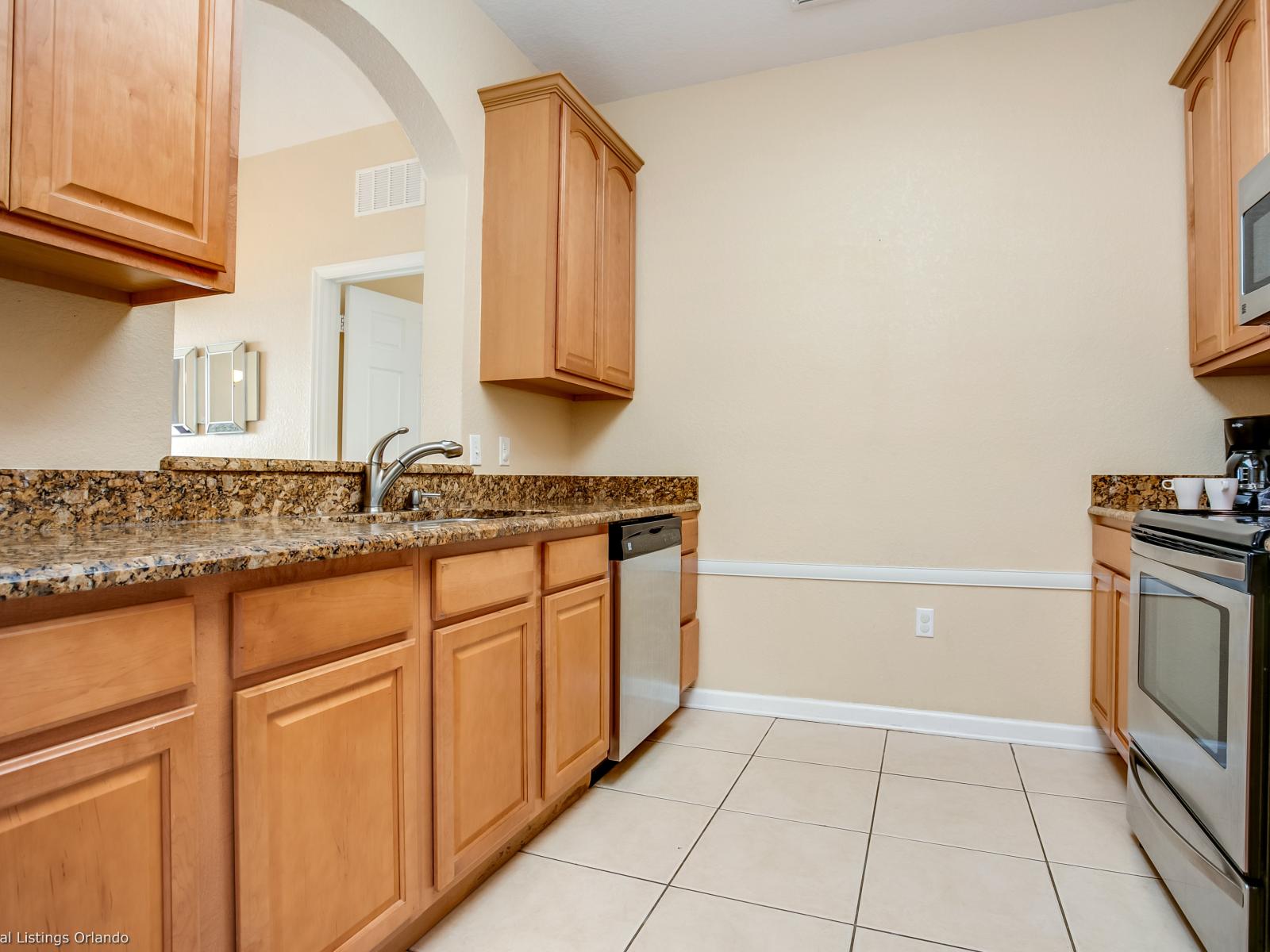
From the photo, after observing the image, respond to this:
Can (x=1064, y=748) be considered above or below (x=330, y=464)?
below

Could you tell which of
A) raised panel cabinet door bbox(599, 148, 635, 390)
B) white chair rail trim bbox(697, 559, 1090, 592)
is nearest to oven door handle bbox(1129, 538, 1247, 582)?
white chair rail trim bbox(697, 559, 1090, 592)

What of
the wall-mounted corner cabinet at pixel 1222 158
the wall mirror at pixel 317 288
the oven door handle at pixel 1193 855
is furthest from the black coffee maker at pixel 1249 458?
the wall mirror at pixel 317 288

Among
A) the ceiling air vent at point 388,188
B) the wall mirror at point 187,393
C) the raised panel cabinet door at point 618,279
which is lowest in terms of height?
the wall mirror at point 187,393

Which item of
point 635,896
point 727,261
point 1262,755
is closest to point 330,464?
point 635,896

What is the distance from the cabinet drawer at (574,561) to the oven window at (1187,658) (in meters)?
1.50

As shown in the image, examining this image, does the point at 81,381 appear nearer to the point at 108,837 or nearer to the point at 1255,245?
the point at 108,837

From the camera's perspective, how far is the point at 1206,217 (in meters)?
2.35

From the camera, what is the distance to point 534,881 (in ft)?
5.74

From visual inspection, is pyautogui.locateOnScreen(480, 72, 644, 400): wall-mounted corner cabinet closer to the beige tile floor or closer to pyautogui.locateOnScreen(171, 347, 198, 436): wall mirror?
the beige tile floor

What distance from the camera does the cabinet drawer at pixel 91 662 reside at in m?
0.78

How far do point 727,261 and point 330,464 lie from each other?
1.95m

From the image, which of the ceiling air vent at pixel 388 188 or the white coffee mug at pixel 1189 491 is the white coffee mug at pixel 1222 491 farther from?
the ceiling air vent at pixel 388 188

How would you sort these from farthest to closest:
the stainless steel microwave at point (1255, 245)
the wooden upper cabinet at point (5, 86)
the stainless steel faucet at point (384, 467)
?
the stainless steel faucet at point (384, 467), the stainless steel microwave at point (1255, 245), the wooden upper cabinet at point (5, 86)

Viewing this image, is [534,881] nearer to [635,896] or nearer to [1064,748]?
[635,896]
